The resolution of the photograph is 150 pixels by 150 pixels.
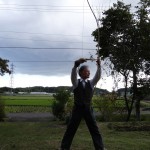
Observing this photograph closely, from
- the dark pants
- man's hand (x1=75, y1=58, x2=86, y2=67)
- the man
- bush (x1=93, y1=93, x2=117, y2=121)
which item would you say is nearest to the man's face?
the man

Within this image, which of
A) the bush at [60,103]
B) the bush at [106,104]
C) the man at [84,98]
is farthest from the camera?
the bush at [60,103]

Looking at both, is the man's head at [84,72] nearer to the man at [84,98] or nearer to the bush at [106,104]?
the man at [84,98]

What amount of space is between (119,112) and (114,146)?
16.1m

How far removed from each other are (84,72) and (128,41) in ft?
59.9

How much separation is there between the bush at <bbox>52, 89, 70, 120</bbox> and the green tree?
11.7ft

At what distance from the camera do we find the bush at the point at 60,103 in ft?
81.0

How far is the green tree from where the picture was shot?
26.1 meters

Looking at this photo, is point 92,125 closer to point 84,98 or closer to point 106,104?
point 84,98

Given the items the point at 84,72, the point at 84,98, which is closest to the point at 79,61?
the point at 84,72

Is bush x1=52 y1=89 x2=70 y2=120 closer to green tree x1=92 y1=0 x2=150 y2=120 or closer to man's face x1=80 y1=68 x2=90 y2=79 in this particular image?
green tree x1=92 y1=0 x2=150 y2=120

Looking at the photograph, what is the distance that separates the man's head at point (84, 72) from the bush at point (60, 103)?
15.8m

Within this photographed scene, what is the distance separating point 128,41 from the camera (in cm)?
2656

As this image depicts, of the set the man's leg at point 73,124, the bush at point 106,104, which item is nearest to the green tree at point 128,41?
the bush at point 106,104

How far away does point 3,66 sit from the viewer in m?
38.7
